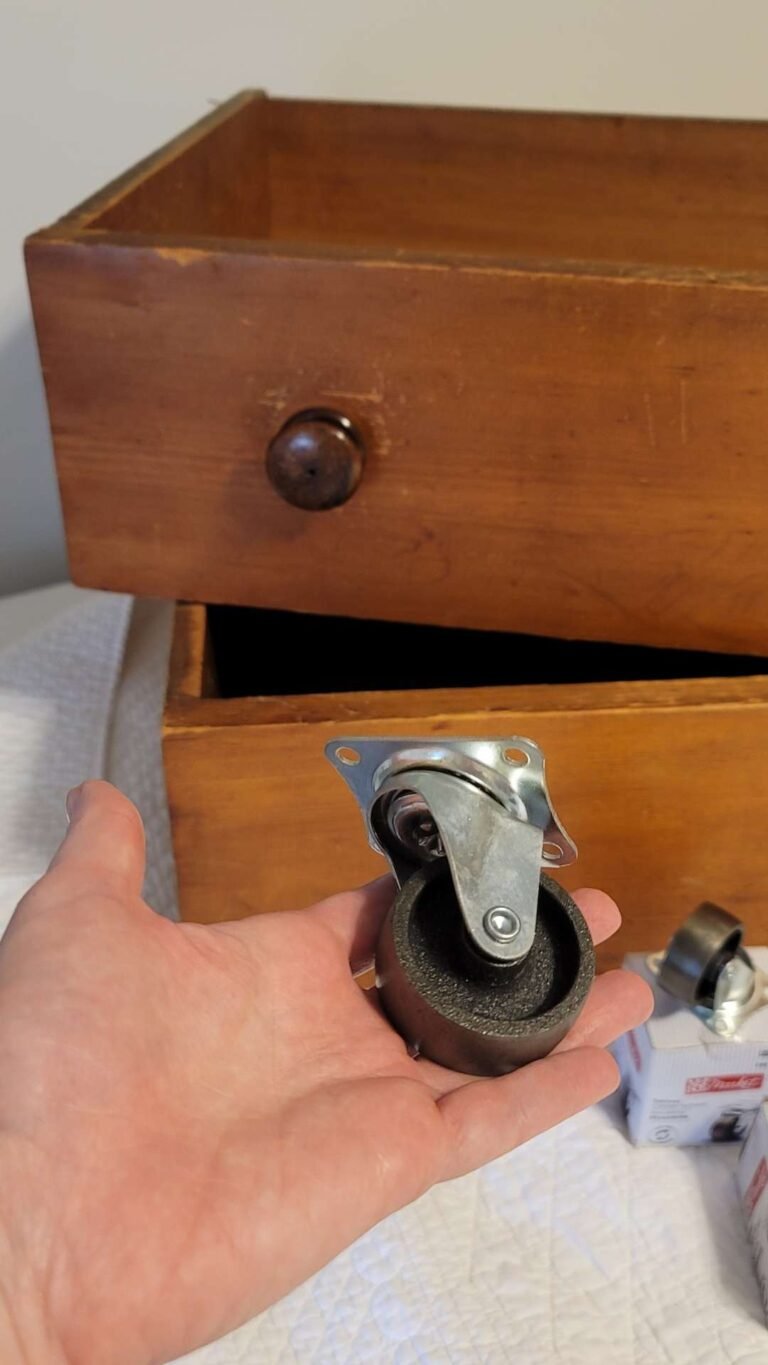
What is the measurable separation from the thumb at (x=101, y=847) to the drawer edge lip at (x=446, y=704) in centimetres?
5

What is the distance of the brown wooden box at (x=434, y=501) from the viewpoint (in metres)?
0.46

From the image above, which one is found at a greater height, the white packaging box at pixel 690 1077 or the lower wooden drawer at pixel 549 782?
the lower wooden drawer at pixel 549 782

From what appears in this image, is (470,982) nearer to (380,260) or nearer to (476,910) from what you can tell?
(476,910)

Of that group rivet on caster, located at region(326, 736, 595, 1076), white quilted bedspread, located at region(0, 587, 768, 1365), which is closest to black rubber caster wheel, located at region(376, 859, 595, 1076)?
rivet on caster, located at region(326, 736, 595, 1076)

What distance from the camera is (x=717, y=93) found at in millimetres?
794

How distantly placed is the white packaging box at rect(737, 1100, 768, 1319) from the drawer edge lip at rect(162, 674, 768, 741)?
18 centimetres

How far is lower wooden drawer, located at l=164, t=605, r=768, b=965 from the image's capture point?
466 mm

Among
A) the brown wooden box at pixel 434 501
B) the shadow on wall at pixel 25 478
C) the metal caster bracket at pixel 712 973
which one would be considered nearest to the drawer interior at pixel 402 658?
the brown wooden box at pixel 434 501

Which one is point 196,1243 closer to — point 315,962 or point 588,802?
point 315,962

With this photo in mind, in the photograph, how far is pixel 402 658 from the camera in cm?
69

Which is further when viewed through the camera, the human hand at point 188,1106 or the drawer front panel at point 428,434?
the drawer front panel at point 428,434

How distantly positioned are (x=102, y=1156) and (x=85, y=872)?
96 mm

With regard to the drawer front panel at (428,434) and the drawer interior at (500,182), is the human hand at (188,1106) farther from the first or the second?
the drawer interior at (500,182)

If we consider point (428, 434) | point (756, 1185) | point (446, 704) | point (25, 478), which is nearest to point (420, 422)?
point (428, 434)
